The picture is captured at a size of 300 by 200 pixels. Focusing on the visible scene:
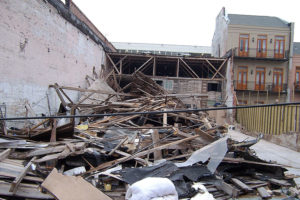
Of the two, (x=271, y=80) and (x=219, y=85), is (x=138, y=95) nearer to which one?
(x=219, y=85)

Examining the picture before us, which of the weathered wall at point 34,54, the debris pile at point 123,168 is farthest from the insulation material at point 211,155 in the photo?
the weathered wall at point 34,54

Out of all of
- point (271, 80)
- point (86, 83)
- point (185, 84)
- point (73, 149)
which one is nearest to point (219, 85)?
point (185, 84)

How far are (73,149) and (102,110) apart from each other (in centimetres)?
460

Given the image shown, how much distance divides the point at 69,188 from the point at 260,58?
921 inches

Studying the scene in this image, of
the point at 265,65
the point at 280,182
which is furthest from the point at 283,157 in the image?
the point at 265,65

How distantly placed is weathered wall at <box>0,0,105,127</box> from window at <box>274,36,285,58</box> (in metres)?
21.1

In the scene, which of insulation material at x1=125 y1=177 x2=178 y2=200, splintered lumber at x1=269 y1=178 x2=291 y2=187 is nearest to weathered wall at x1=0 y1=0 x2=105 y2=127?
insulation material at x1=125 y1=177 x2=178 y2=200

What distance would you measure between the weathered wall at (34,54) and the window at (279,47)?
21121 millimetres

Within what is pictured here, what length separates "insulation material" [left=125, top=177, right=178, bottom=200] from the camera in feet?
8.02

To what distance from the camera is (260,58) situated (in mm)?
20906

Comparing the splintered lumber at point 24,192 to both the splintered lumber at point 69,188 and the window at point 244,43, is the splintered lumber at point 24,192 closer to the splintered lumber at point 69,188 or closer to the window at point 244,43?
the splintered lumber at point 69,188

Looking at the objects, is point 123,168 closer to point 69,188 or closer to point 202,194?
point 69,188

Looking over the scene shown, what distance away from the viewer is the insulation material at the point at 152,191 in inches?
96.3

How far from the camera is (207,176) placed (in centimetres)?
363
